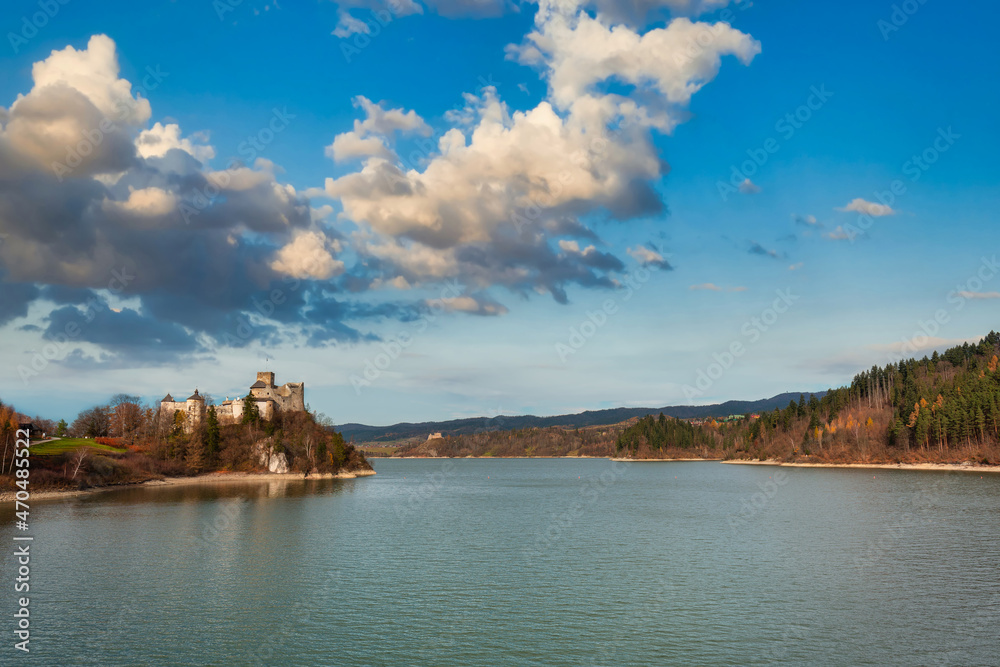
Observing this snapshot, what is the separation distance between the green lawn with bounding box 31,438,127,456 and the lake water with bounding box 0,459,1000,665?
1911 inches

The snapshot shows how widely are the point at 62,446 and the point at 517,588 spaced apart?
116m

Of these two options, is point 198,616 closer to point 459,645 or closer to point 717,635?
Result: point 459,645

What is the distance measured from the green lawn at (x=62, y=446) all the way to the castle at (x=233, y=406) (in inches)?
843

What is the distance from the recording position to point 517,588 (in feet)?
117

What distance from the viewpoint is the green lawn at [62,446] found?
10844 centimetres

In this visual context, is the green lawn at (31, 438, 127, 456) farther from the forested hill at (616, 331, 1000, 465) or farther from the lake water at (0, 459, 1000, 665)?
the forested hill at (616, 331, 1000, 465)

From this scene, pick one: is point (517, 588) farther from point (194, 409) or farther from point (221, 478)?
point (194, 409)

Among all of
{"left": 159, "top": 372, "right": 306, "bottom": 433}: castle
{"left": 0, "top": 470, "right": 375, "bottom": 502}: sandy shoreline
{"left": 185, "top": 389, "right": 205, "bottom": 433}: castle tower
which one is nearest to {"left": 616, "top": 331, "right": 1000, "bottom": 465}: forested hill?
{"left": 0, "top": 470, "right": 375, "bottom": 502}: sandy shoreline

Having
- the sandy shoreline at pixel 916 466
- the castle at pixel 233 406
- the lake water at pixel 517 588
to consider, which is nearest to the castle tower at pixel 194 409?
the castle at pixel 233 406

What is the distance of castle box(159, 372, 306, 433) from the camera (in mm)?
152750

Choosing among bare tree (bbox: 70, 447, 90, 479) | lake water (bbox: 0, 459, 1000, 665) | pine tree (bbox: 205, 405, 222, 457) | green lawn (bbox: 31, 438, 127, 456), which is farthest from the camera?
pine tree (bbox: 205, 405, 222, 457)

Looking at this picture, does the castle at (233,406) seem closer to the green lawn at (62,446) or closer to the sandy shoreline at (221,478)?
the sandy shoreline at (221,478)

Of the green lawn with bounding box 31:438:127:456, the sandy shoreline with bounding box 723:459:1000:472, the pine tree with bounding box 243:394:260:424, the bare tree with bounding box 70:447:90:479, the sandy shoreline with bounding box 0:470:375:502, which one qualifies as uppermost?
the pine tree with bounding box 243:394:260:424

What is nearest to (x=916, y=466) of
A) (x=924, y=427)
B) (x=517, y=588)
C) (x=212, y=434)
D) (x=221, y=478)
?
(x=924, y=427)
